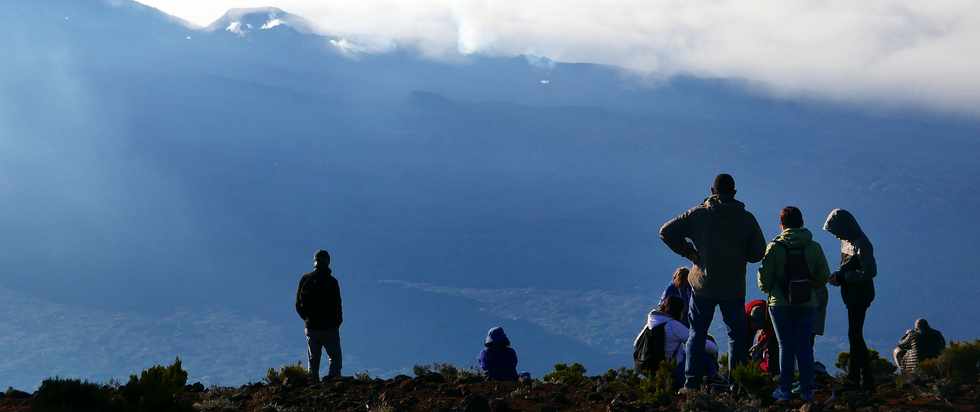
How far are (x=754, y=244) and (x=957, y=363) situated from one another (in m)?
3.40

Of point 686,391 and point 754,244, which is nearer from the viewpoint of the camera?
point 754,244

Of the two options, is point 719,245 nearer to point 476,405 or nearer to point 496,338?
point 476,405

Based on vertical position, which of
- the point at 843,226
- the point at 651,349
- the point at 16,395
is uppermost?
the point at 843,226

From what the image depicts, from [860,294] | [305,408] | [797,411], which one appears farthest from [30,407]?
[860,294]

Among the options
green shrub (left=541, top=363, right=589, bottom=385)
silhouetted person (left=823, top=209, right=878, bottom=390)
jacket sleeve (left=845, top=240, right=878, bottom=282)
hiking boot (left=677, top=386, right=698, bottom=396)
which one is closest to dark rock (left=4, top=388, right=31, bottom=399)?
green shrub (left=541, top=363, right=589, bottom=385)

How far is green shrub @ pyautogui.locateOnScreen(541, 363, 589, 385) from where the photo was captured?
12.4m

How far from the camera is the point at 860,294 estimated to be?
10414 millimetres

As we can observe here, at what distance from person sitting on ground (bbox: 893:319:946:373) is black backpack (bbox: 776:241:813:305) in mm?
3948

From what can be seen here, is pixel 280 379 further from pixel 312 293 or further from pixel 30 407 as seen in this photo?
pixel 30 407

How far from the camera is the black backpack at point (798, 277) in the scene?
927cm

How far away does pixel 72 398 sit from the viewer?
912 centimetres

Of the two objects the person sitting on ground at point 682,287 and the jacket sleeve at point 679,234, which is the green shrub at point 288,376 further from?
the jacket sleeve at point 679,234

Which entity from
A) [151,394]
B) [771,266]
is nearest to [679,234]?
[771,266]

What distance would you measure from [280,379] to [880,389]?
6307mm
